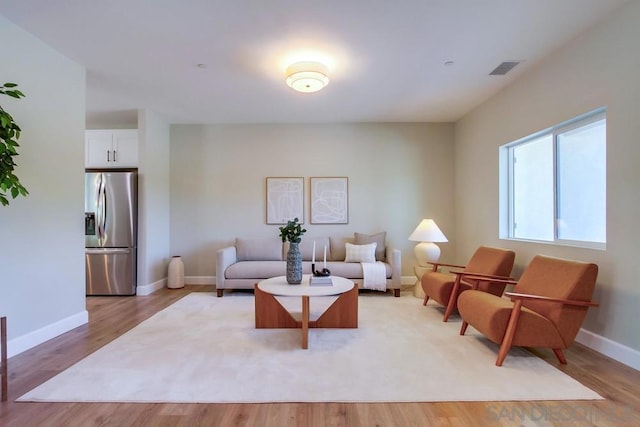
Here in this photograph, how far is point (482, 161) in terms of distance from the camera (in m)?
4.49

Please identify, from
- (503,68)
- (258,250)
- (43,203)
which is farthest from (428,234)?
(43,203)

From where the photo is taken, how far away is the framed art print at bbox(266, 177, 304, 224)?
536 cm

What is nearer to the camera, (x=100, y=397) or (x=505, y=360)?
(x=100, y=397)

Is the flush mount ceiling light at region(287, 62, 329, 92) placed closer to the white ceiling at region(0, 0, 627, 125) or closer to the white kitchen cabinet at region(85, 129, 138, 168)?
the white ceiling at region(0, 0, 627, 125)

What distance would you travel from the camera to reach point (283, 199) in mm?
5363

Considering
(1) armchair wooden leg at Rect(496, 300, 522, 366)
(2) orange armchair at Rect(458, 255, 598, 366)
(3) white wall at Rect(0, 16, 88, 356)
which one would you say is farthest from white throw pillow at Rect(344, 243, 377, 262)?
(3) white wall at Rect(0, 16, 88, 356)

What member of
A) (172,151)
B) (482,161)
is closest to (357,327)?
(482,161)

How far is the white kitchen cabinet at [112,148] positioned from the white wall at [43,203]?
5.23 feet

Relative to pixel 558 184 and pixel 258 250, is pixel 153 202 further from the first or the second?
pixel 558 184

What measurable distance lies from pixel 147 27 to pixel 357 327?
3.34 meters

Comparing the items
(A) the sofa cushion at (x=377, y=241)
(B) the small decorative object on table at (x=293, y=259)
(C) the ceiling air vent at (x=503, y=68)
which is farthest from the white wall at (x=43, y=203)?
(C) the ceiling air vent at (x=503, y=68)

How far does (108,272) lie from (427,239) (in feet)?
15.2

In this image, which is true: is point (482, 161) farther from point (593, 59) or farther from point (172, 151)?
point (172, 151)

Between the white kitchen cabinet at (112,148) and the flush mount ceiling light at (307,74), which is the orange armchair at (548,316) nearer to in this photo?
the flush mount ceiling light at (307,74)
